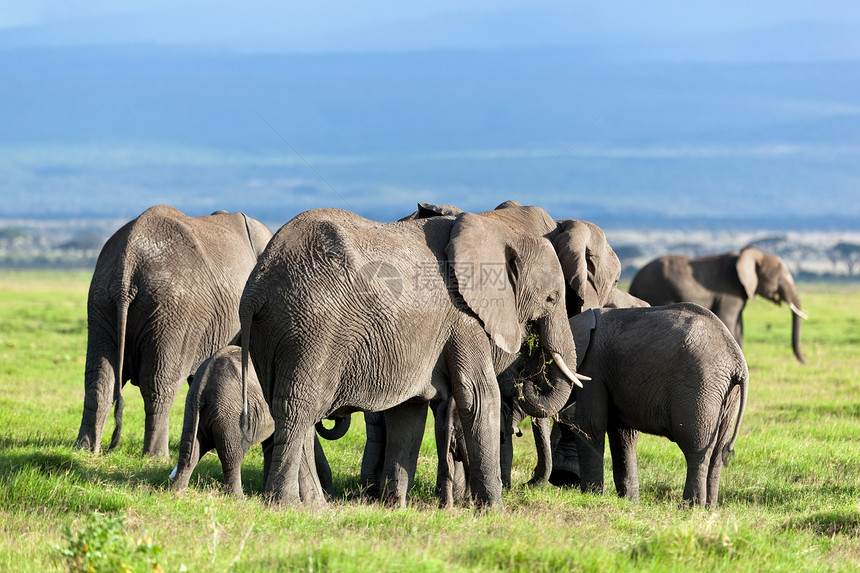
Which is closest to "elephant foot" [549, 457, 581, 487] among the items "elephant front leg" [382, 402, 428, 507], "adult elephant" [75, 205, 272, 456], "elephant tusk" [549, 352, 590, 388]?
"elephant tusk" [549, 352, 590, 388]

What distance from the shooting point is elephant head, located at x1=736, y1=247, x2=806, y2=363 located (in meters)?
22.9

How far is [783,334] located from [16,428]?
2154 cm

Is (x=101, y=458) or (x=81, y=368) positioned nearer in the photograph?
(x=101, y=458)

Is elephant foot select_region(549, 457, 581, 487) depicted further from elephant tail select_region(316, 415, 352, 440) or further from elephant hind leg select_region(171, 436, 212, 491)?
elephant hind leg select_region(171, 436, 212, 491)

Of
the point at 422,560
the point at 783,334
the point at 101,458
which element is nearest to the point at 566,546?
the point at 422,560

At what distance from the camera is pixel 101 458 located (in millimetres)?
9008

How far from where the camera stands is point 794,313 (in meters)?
21.1

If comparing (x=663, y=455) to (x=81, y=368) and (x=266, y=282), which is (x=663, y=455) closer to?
(x=266, y=282)

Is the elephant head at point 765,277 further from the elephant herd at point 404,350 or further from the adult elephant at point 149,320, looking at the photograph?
the adult elephant at point 149,320

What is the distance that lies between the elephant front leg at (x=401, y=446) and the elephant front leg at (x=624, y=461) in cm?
192

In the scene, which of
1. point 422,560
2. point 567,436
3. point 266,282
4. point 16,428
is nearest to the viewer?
point 422,560

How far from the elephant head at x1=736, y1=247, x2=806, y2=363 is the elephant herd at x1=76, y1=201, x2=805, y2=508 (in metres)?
12.8

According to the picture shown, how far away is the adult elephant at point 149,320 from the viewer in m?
9.49

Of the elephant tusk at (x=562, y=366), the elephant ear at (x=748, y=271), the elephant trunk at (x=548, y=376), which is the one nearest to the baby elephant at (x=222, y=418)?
the elephant trunk at (x=548, y=376)
